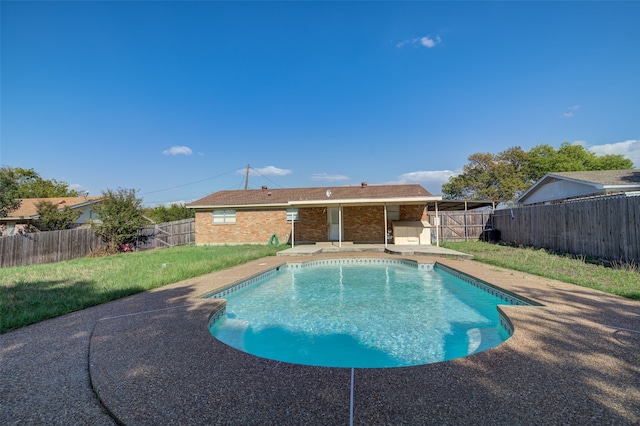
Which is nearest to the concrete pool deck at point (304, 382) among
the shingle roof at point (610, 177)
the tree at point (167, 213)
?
the shingle roof at point (610, 177)

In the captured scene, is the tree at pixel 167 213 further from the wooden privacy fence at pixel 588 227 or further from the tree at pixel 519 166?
the tree at pixel 519 166

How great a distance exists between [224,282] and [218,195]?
1438 cm

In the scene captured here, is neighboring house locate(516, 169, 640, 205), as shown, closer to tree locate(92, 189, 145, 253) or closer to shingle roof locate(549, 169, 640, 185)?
shingle roof locate(549, 169, 640, 185)

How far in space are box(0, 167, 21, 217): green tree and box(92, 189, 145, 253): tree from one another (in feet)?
19.0

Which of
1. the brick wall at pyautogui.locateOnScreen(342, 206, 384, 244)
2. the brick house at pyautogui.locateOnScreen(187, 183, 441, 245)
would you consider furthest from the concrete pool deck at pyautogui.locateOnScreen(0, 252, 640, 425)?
the brick wall at pyautogui.locateOnScreen(342, 206, 384, 244)

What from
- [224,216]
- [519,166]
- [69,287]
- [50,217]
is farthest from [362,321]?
A: [519,166]

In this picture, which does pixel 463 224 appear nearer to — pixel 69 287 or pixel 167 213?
pixel 69 287

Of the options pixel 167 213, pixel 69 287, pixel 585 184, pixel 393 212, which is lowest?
pixel 69 287

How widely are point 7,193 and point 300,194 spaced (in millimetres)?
16586

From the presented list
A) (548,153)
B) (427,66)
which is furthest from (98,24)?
(548,153)

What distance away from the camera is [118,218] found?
1521cm

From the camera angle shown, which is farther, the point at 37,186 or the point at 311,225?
the point at 37,186

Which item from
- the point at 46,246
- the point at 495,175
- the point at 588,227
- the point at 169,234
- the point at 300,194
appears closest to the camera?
the point at 588,227

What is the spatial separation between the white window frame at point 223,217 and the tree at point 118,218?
4.15m
